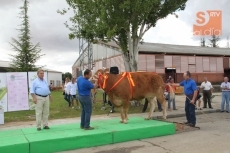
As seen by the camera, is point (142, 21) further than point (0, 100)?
Yes

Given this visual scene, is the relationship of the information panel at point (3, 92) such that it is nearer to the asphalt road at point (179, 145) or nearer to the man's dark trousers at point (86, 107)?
the man's dark trousers at point (86, 107)

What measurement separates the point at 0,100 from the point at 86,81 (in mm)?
6278

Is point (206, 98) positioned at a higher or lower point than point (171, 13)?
lower

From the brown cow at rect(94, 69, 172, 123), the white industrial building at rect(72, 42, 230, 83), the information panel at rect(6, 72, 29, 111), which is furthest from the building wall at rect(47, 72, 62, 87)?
the brown cow at rect(94, 69, 172, 123)

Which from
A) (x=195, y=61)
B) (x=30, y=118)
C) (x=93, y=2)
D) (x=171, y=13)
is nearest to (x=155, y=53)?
(x=195, y=61)

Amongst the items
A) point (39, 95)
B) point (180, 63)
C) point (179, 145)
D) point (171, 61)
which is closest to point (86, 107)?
point (39, 95)

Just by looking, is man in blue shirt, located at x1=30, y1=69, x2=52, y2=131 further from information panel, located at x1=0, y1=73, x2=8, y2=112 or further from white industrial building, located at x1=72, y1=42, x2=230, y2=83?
white industrial building, located at x1=72, y1=42, x2=230, y2=83

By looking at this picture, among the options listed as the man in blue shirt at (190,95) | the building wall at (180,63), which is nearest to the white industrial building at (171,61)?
the building wall at (180,63)

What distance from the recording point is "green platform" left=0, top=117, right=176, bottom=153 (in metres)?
6.52

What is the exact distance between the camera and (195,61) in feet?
122

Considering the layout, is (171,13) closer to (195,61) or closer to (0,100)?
(0,100)

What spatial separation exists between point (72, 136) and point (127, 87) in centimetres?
292

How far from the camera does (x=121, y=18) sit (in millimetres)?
14898

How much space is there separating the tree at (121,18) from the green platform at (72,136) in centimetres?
710
